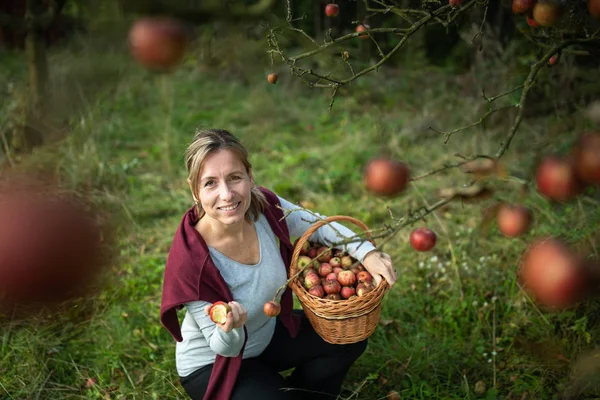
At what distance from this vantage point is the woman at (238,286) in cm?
171

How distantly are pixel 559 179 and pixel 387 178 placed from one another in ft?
1.55

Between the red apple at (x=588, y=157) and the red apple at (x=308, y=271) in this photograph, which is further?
the red apple at (x=308, y=271)

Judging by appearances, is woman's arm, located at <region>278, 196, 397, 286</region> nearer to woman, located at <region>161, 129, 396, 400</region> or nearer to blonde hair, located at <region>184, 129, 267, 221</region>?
woman, located at <region>161, 129, 396, 400</region>

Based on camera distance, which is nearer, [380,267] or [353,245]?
[380,267]

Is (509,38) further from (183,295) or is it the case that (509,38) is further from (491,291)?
(183,295)

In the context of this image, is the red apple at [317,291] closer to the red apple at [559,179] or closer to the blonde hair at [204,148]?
the blonde hair at [204,148]

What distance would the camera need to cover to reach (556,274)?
0.58 meters

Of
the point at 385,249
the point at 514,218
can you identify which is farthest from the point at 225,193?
the point at 385,249

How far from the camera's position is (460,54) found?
554 centimetres

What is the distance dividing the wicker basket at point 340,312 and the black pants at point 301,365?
17 centimetres

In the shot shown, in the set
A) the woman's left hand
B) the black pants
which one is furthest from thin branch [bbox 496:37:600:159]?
the black pants

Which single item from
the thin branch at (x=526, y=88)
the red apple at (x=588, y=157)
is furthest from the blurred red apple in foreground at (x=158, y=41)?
the thin branch at (x=526, y=88)

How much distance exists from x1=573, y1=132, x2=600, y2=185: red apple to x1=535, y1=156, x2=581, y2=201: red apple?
16mm

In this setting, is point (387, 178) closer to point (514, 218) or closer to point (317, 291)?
point (514, 218)
